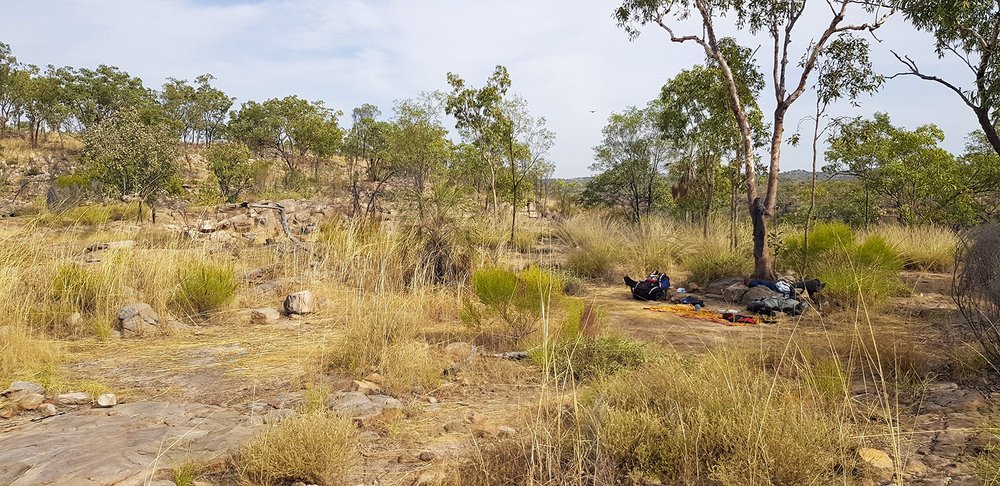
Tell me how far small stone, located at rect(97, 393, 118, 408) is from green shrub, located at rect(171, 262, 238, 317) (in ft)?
9.43

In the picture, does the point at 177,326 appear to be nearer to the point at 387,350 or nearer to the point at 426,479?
the point at 387,350

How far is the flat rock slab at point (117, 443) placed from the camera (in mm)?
2635

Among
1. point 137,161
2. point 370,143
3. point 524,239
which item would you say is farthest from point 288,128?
point 524,239

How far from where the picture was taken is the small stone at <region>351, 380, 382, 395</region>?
4.21 m

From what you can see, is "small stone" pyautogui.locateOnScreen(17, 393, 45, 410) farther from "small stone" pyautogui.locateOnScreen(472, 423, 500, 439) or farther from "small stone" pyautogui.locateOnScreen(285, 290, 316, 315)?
"small stone" pyautogui.locateOnScreen(285, 290, 316, 315)

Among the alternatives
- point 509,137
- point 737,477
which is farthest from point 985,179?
point 737,477

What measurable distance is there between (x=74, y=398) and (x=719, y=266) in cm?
987

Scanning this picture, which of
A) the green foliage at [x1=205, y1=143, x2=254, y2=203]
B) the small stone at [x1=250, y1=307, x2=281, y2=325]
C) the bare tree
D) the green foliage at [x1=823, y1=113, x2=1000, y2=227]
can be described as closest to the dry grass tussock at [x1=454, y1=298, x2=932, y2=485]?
the bare tree

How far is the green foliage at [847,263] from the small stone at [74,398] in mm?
7219

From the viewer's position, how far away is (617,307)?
8.70 meters

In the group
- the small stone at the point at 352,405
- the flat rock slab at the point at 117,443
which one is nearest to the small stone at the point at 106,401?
the flat rock slab at the point at 117,443

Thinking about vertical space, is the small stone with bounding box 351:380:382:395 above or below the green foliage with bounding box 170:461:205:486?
below

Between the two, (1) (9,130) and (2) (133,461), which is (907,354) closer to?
(2) (133,461)

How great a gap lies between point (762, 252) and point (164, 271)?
345 inches
